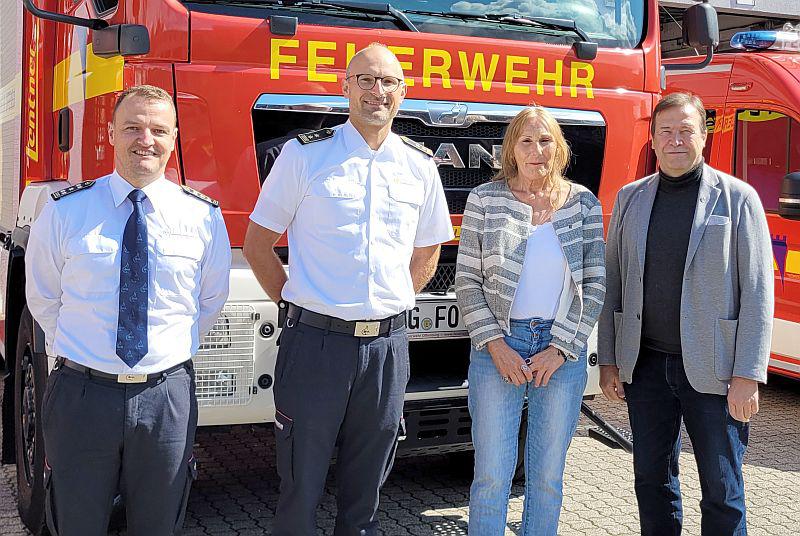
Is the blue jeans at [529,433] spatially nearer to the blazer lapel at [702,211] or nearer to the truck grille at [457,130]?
the blazer lapel at [702,211]

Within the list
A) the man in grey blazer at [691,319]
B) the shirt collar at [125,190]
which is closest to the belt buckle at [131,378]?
the shirt collar at [125,190]

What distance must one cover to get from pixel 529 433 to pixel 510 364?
29 cm

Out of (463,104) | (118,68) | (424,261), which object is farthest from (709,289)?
(118,68)

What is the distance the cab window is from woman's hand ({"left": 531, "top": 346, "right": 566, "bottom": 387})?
352cm

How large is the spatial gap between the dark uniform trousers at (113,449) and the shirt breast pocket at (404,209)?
0.79 metres

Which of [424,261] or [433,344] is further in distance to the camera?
[433,344]

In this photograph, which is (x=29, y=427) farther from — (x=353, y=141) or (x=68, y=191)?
(x=353, y=141)

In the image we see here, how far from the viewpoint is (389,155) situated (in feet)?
9.94

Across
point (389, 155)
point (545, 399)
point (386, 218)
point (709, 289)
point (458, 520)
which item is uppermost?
point (389, 155)

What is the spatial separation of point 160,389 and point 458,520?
1950 mm

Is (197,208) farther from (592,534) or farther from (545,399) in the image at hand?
(592,534)

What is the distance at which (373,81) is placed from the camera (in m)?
2.89

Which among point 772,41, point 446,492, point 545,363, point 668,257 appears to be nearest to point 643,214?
point 668,257

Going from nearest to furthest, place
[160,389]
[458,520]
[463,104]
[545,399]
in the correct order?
[160,389] → [545,399] → [463,104] → [458,520]
